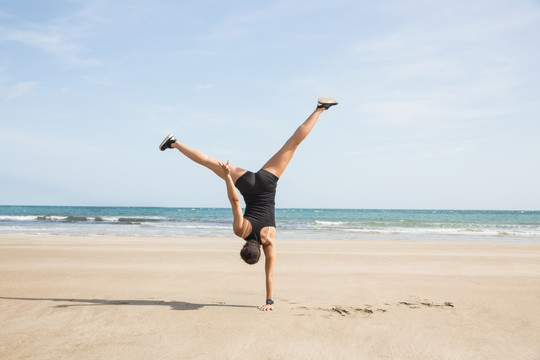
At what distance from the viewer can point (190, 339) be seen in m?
4.38

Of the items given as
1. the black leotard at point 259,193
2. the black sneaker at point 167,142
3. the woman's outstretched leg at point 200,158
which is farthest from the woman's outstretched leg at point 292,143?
the black sneaker at point 167,142

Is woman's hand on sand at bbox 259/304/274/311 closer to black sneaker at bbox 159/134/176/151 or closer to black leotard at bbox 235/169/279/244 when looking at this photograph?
black leotard at bbox 235/169/279/244

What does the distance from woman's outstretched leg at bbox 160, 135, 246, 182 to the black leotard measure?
0.18 m

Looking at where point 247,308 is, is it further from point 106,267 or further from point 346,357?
point 106,267

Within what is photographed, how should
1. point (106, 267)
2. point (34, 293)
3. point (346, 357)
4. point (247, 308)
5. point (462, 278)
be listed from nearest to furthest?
point (346, 357)
point (247, 308)
point (34, 293)
point (462, 278)
point (106, 267)

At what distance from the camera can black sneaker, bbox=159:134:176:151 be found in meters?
6.65

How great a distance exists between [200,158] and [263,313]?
7.68ft

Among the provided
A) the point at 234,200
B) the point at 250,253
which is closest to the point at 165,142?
the point at 234,200

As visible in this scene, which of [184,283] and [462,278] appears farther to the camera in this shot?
[462,278]

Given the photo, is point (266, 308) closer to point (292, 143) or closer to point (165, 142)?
point (292, 143)

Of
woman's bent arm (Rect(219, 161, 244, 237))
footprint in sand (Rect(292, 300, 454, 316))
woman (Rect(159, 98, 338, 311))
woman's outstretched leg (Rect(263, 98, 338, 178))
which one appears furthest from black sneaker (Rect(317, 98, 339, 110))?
footprint in sand (Rect(292, 300, 454, 316))

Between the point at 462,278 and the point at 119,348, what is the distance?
6553 millimetres

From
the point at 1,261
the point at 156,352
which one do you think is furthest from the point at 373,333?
the point at 1,261

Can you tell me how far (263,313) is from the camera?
541 cm
